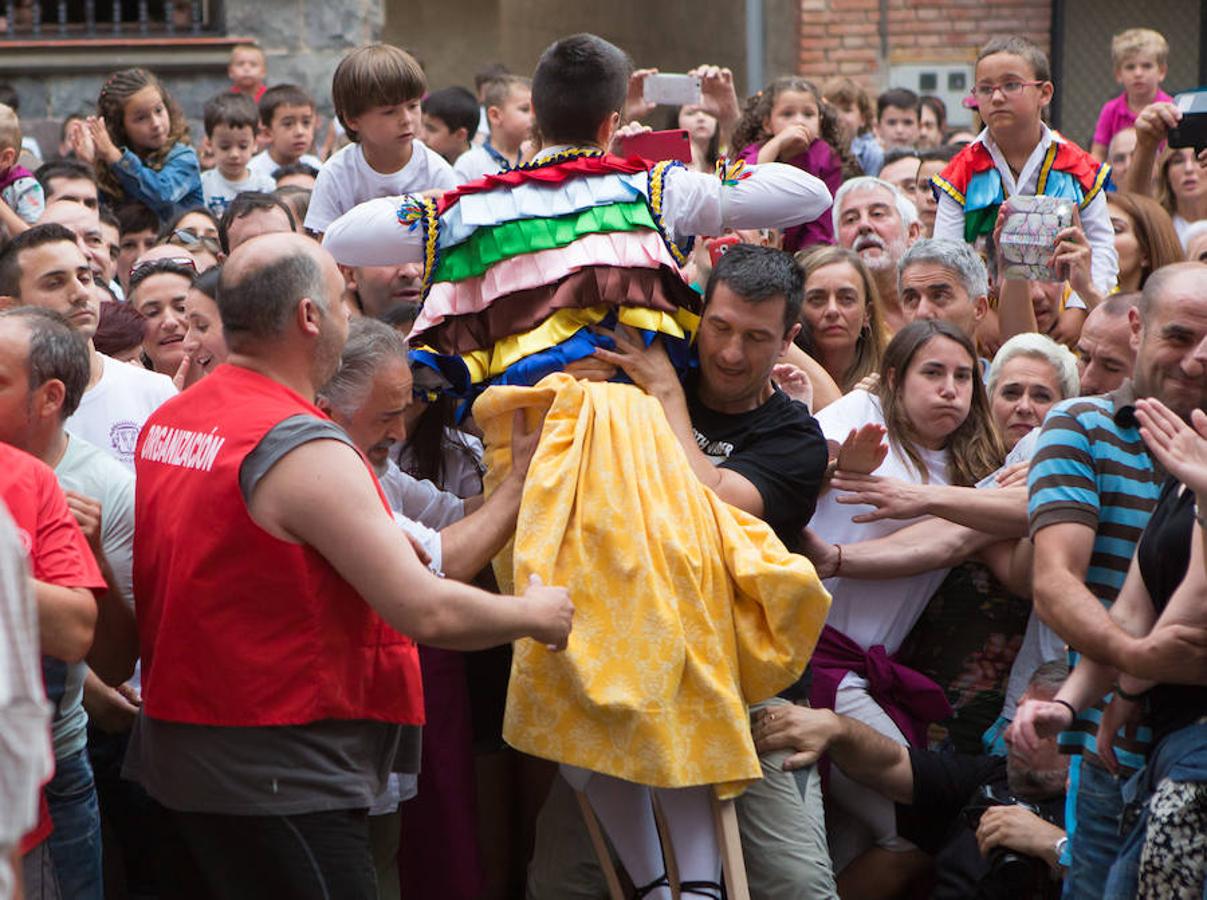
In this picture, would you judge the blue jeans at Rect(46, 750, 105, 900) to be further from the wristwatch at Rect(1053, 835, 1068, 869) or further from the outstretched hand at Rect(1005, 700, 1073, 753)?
the wristwatch at Rect(1053, 835, 1068, 869)

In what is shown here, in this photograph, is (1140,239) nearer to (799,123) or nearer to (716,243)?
(799,123)

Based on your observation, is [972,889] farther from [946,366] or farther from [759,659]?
[946,366]

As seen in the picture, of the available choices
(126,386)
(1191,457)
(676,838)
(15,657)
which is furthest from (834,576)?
(15,657)

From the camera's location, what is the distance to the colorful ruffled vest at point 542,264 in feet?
12.5

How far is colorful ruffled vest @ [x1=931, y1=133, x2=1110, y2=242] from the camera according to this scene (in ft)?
21.1

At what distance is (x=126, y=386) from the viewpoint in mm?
4594

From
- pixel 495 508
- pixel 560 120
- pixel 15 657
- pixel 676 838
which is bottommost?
pixel 676 838

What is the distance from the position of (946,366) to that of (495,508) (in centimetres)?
166

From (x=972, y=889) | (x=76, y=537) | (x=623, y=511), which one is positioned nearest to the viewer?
(x=76, y=537)

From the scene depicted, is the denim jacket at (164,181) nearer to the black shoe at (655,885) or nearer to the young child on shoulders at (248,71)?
the young child on shoulders at (248,71)

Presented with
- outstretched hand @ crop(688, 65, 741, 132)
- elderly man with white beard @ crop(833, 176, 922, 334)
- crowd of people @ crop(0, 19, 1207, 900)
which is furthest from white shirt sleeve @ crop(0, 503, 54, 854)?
elderly man with white beard @ crop(833, 176, 922, 334)

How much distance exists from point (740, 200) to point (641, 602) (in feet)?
3.15

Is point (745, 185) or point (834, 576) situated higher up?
point (745, 185)

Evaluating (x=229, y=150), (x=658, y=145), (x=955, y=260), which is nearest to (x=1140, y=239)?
(x=955, y=260)
